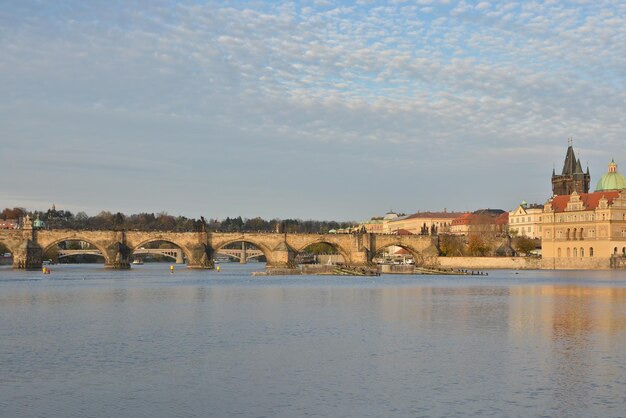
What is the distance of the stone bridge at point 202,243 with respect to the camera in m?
80.0

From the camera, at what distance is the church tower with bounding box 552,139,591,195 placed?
396 feet

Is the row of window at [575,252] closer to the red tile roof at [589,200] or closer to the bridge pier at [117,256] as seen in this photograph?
the red tile roof at [589,200]

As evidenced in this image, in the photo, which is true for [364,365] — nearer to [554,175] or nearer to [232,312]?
[232,312]

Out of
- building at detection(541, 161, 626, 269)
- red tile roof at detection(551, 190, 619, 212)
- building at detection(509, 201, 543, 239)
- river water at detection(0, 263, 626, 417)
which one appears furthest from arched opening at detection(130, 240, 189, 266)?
river water at detection(0, 263, 626, 417)

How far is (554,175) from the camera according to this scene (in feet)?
421

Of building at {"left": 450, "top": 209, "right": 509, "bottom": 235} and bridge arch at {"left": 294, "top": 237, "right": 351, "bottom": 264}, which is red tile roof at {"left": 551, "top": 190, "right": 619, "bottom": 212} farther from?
bridge arch at {"left": 294, "top": 237, "right": 351, "bottom": 264}

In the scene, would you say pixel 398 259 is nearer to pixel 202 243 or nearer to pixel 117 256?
pixel 202 243

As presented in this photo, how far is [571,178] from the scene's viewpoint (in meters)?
123

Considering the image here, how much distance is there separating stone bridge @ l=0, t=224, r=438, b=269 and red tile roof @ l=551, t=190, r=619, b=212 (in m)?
17.9

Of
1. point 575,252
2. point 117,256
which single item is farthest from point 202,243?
point 575,252

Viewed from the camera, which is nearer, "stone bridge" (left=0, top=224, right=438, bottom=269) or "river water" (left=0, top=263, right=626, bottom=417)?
"river water" (left=0, top=263, right=626, bottom=417)

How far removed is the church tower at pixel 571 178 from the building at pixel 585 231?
16.9 metres

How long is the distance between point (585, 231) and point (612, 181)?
14.8m

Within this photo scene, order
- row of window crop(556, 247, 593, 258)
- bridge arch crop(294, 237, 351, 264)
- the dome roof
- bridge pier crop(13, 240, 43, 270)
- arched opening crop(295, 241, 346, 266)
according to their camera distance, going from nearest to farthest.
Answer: bridge pier crop(13, 240, 43, 270) → bridge arch crop(294, 237, 351, 264) → row of window crop(556, 247, 593, 258) → the dome roof → arched opening crop(295, 241, 346, 266)
